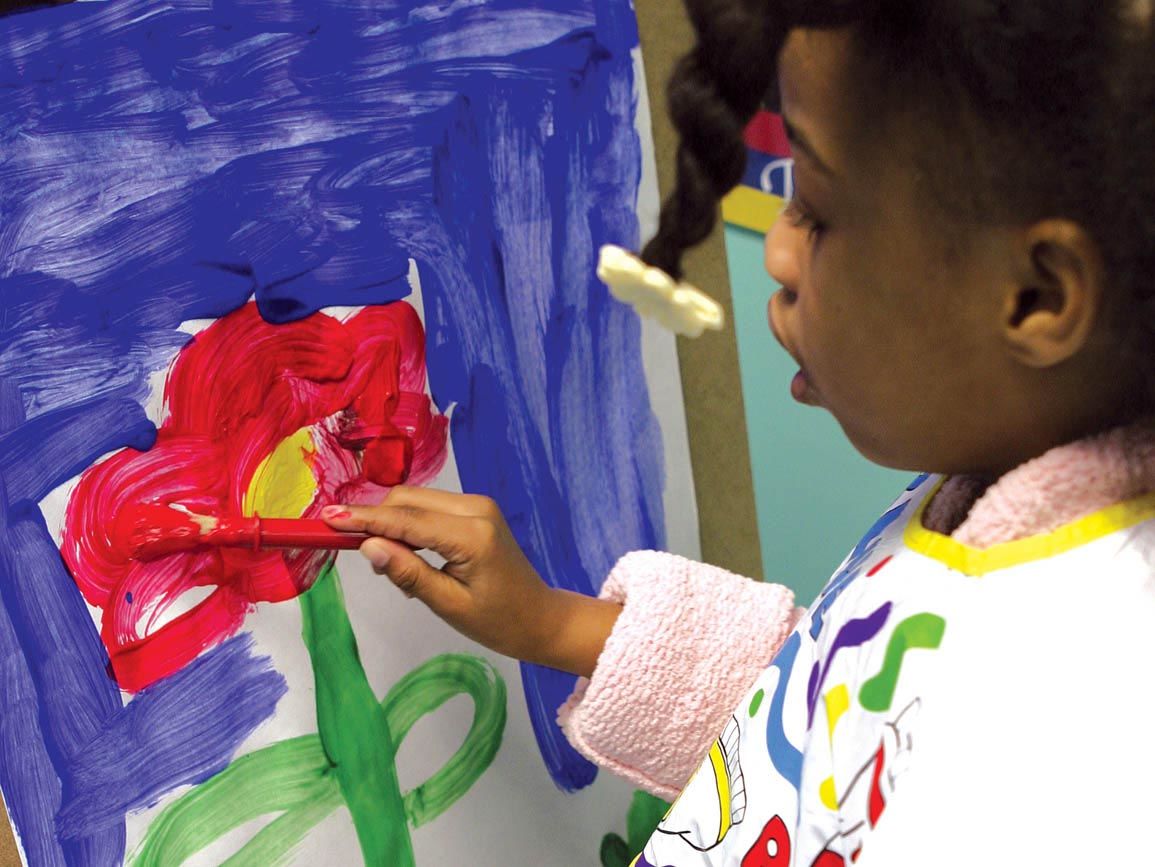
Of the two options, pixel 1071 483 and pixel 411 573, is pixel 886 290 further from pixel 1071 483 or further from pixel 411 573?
pixel 411 573

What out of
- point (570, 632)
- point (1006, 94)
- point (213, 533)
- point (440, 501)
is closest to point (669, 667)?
point (570, 632)

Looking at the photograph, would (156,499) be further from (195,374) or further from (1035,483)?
(1035,483)

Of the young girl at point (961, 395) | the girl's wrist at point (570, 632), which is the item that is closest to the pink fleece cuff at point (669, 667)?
the girl's wrist at point (570, 632)

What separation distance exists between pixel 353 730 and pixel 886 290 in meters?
0.40

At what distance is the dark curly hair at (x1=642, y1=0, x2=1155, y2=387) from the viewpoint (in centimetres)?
39

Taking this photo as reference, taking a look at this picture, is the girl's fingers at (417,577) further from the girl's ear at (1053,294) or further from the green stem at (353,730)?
the girl's ear at (1053,294)

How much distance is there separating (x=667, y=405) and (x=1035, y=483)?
17.0 inches

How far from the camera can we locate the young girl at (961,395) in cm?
41

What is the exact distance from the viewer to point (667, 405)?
0.89 metres

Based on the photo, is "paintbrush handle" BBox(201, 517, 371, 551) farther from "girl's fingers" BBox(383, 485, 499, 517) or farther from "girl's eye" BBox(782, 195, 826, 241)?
"girl's eye" BBox(782, 195, 826, 241)

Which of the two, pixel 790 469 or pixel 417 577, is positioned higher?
pixel 417 577

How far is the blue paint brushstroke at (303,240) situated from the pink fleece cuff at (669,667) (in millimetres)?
106

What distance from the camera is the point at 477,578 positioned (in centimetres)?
69

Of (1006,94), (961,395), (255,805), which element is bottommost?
(255,805)
